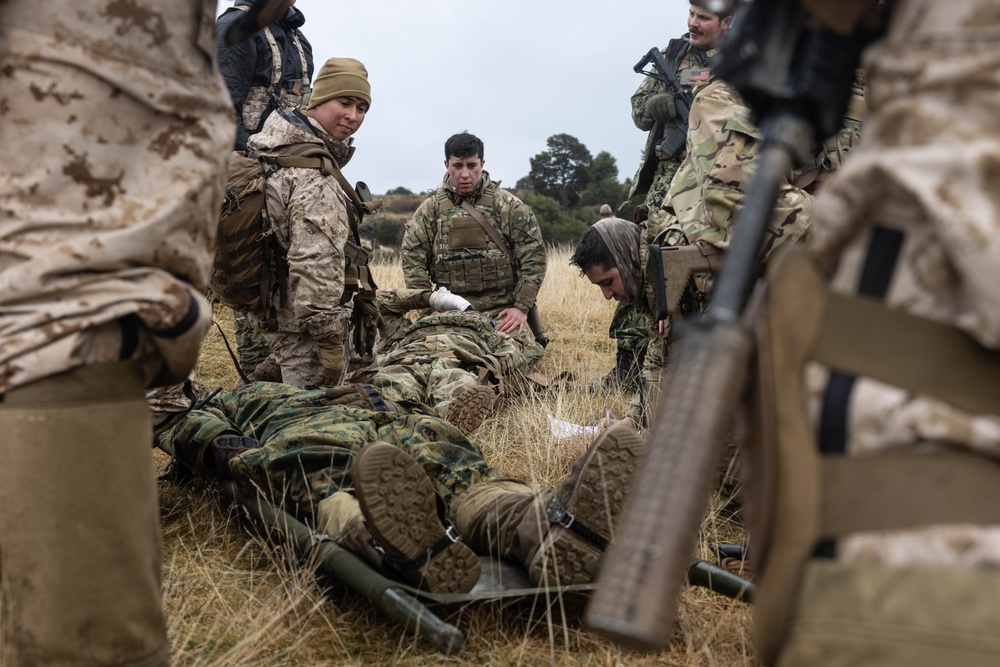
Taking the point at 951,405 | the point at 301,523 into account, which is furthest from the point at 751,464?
the point at 301,523

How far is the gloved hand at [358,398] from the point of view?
361cm

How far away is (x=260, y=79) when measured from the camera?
6234 mm

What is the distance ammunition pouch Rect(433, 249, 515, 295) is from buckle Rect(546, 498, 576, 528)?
511 cm

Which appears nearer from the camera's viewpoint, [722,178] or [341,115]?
[722,178]

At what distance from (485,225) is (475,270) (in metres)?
0.38

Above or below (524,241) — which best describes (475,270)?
below

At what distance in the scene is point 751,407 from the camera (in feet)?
3.46

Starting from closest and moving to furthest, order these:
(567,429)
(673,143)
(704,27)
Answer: (567,429), (704,27), (673,143)

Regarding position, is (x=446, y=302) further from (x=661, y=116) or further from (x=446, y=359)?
(x=661, y=116)

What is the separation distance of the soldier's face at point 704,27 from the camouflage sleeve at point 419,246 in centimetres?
271

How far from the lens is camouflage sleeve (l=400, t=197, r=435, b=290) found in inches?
300

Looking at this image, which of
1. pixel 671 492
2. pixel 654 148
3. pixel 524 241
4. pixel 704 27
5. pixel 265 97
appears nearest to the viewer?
pixel 671 492

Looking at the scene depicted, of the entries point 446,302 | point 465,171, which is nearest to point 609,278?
point 446,302

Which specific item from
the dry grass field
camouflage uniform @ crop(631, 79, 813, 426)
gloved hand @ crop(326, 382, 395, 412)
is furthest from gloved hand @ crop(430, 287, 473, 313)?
the dry grass field
